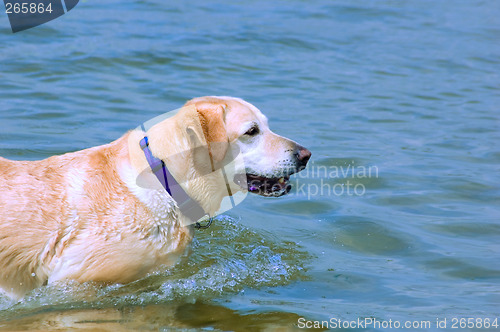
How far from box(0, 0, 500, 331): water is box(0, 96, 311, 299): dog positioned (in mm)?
210

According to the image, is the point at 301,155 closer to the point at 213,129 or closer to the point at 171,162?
the point at 213,129

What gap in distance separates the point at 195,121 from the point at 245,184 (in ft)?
2.16

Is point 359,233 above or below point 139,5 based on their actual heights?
below

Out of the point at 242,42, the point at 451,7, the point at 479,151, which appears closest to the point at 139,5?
the point at 242,42

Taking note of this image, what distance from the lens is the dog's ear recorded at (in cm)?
477

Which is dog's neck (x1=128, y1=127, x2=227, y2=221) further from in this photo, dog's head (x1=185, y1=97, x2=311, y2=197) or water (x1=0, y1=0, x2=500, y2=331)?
water (x1=0, y1=0, x2=500, y2=331)

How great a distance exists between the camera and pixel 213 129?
4777mm

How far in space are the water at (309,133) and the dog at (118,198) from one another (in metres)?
0.21

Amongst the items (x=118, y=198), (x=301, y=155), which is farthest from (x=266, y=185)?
(x=118, y=198)

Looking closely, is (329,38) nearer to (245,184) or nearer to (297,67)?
(297,67)

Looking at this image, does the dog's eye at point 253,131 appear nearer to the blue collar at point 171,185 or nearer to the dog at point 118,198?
the dog at point 118,198

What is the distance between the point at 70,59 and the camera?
428 inches

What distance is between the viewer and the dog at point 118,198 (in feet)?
14.6

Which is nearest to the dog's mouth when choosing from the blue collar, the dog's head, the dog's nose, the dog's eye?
the dog's head
